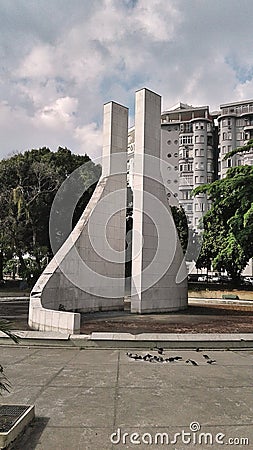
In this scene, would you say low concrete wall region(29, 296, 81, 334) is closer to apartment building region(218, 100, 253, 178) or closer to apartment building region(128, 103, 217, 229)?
apartment building region(128, 103, 217, 229)

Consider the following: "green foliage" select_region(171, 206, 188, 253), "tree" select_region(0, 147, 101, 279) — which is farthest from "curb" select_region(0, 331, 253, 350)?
"green foliage" select_region(171, 206, 188, 253)

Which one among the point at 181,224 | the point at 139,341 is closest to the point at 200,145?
the point at 181,224

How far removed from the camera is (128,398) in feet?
18.0

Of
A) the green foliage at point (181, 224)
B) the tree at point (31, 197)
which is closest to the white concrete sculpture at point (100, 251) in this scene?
A: the tree at point (31, 197)

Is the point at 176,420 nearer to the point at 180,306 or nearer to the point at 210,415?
the point at 210,415

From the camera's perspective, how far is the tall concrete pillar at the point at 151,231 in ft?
53.1

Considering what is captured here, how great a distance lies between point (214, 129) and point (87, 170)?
40173mm

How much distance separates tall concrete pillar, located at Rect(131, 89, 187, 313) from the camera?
16.2 metres

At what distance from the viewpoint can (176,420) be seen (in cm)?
468

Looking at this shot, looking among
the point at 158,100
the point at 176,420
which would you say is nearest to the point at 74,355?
the point at 176,420

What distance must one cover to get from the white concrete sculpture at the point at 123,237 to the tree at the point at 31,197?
15797 millimetres

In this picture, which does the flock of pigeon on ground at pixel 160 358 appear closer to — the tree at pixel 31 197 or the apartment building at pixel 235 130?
the tree at pixel 31 197

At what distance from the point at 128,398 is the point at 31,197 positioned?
2939 cm

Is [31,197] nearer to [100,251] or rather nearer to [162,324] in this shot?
[100,251]
